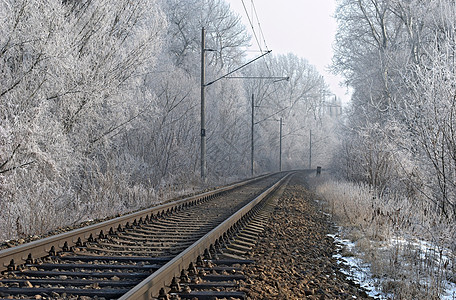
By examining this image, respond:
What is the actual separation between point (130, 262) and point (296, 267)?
2225mm

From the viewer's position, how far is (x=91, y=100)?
1305cm

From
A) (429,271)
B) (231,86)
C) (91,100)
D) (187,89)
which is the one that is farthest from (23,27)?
(231,86)

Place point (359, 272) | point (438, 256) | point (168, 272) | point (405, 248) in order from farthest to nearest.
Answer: point (405, 248) < point (438, 256) < point (359, 272) < point (168, 272)

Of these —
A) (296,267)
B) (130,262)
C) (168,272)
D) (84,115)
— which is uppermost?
(84,115)

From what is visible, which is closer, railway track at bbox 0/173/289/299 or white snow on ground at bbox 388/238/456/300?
railway track at bbox 0/173/289/299

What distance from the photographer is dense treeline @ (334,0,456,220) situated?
764 cm

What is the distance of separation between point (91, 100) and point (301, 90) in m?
61.3

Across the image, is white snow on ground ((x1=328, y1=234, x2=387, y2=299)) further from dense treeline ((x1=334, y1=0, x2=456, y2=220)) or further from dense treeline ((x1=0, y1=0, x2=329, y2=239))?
dense treeline ((x1=0, y1=0, x2=329, y2=239))

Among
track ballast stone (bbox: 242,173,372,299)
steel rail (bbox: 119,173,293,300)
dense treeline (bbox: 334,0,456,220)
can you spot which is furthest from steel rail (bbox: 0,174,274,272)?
dense treeline (bbox: 334,0,456,220)

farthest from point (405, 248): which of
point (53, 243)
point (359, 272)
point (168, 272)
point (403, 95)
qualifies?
point (403, 95)

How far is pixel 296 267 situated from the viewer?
21.0 feet

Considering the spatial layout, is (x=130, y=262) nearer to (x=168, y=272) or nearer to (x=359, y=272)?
(x=168, y=272)

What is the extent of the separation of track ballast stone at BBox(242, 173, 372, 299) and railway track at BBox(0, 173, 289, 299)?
0.26 metres

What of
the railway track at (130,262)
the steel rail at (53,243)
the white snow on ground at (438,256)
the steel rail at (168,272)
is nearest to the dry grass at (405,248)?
the white snow on ground at (438,256)
